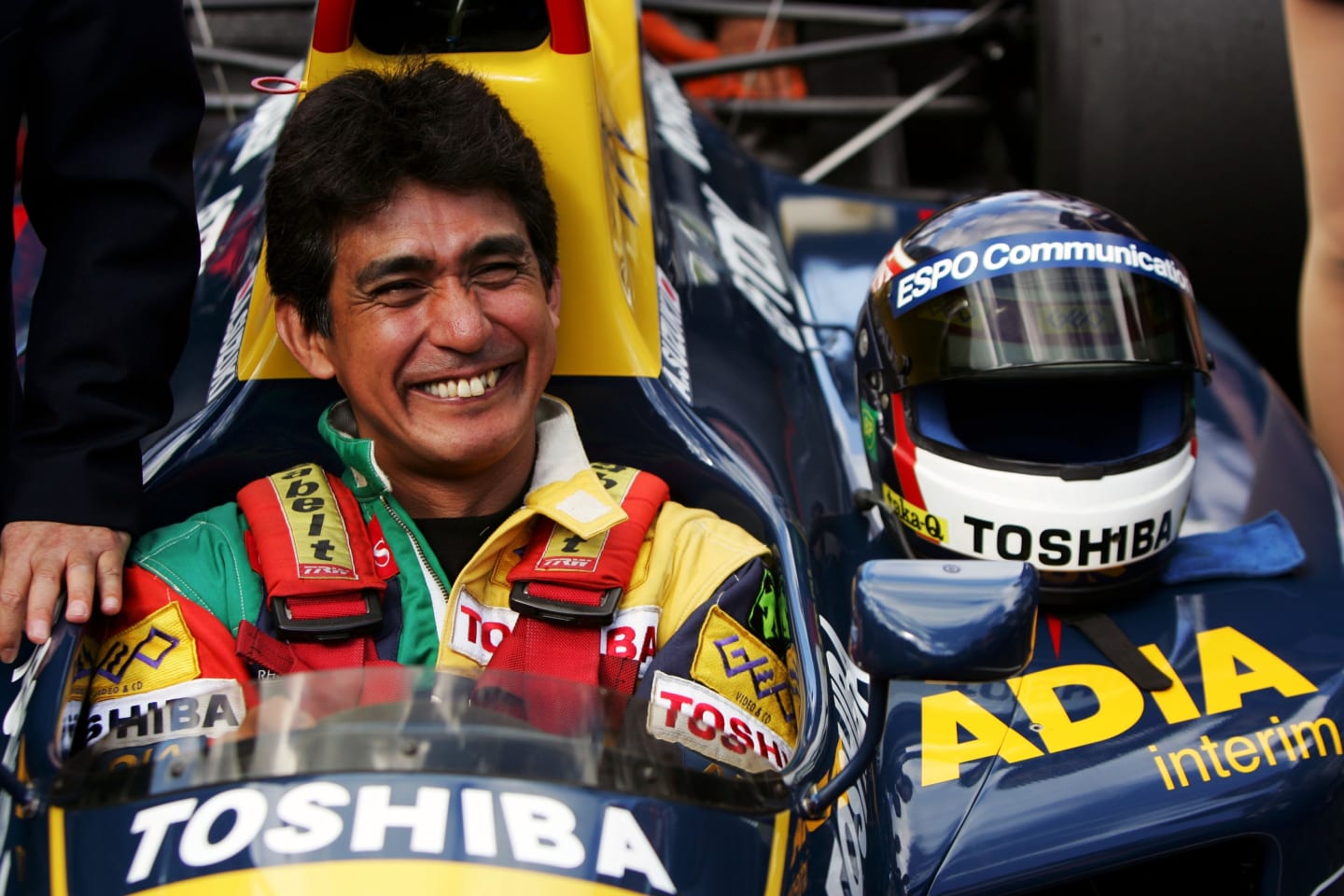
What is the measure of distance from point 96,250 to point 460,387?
538mm

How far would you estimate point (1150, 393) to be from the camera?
2.50m

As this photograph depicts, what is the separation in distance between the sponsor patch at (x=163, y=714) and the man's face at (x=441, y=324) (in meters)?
0.45

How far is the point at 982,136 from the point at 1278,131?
75.3 inches

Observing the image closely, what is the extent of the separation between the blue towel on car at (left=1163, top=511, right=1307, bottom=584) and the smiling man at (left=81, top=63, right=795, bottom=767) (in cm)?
86

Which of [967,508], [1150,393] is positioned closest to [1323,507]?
[1150,393]

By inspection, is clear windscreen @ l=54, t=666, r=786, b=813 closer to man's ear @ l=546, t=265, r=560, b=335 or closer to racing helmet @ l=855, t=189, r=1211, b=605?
man's ear @ l=546, t=265, r=560, b=335

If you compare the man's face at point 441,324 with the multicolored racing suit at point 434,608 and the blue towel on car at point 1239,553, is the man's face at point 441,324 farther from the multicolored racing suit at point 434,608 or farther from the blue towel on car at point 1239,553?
the blue towel on car at point 1239,553

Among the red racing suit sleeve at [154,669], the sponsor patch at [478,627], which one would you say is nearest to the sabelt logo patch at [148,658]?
the red racing suit sleeve at [154,669]

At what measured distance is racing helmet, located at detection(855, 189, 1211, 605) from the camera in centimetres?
235

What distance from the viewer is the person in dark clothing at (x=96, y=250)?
75.9 inches

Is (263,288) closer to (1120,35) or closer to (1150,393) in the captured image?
(1150,393)

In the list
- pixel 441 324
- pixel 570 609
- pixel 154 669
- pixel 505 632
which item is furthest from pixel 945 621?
pixel 154 669

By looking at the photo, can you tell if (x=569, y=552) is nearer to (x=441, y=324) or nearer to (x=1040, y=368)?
(x=441, y=324)

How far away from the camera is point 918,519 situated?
2.49 meters
